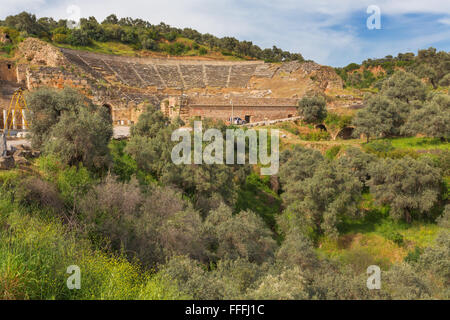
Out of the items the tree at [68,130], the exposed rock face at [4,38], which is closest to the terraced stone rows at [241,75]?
the exposed rock face at [4,38]

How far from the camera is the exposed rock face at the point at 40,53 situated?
1210 inches

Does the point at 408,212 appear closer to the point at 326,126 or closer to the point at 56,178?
the point at 326,126

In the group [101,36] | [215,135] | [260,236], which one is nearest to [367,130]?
[215,135]

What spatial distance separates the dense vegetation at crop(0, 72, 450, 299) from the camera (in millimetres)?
6047

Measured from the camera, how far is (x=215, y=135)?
1662cm

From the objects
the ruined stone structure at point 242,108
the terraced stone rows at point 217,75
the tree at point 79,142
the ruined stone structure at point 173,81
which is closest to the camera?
the tree at point 79,142

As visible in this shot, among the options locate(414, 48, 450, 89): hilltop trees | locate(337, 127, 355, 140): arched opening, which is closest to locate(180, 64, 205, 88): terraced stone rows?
locate(337, 127, 355, 140): arched opening

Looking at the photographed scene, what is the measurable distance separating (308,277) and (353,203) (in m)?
8.13

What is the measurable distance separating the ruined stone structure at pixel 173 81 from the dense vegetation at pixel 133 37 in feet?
18.6

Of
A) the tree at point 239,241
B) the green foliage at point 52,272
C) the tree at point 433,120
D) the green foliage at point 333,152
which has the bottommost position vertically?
the tree at point 239,241

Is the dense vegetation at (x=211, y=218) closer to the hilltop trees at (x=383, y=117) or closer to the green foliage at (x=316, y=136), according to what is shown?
the hilltop trees at (x=383, y=117)


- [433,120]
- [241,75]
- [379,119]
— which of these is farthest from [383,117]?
[241,75]

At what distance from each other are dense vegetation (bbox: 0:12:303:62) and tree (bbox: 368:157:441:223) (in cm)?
3446

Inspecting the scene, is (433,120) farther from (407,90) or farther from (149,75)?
(149,75)
